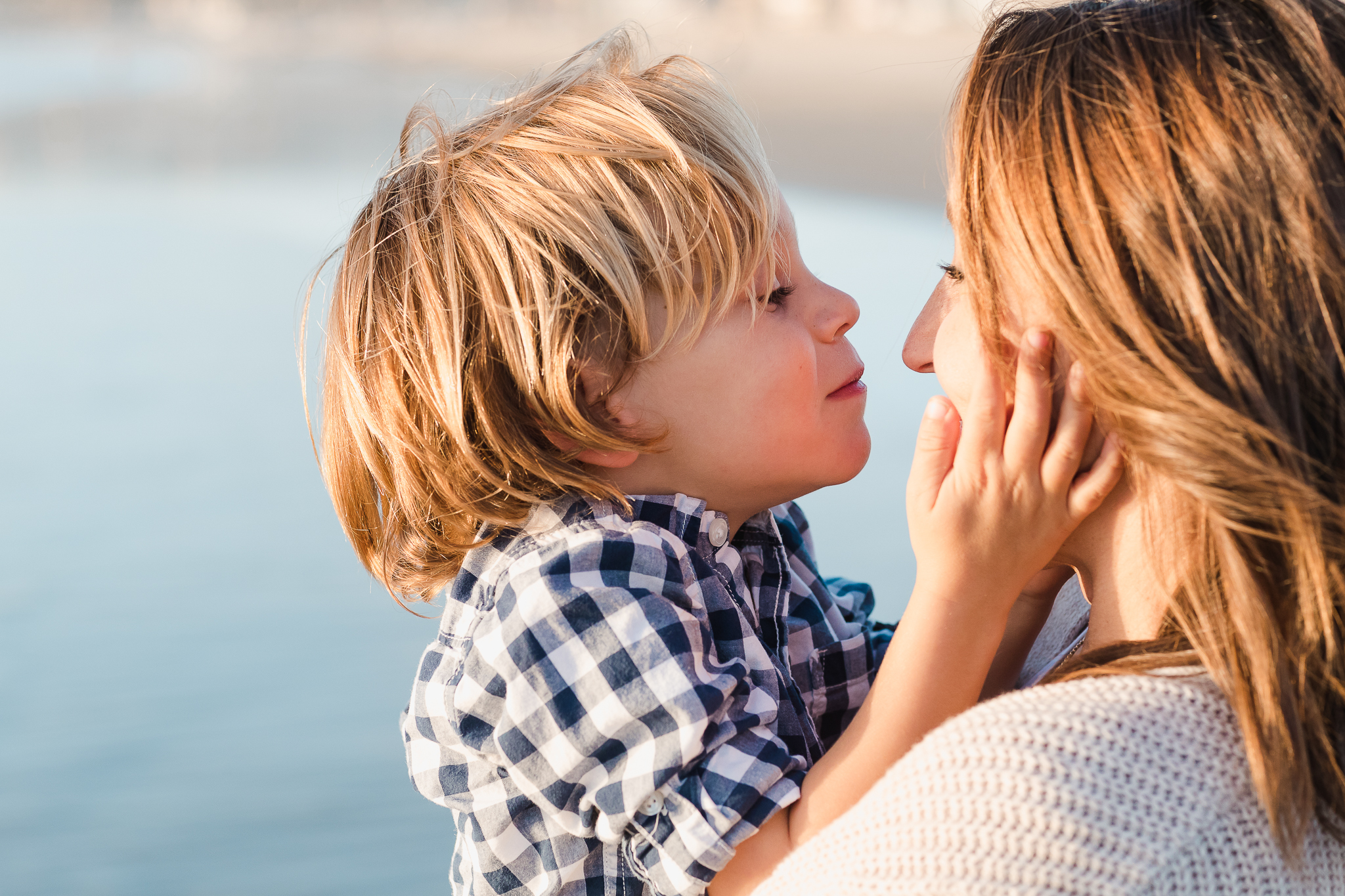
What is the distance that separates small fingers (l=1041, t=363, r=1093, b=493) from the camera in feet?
2.78

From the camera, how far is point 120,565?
3.12 meters

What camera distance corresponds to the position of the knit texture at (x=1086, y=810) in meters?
0.72

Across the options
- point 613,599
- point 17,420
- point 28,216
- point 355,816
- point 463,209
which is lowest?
point 355,816

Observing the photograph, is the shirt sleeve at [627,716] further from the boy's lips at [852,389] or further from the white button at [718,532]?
the boy's lips at [852,389]

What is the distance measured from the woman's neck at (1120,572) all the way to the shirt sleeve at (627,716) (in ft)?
0.89

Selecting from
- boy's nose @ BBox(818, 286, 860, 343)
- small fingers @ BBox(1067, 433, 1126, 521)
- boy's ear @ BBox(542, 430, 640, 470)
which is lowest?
small fingers @ BBox(1067, 433, 1126, 521)

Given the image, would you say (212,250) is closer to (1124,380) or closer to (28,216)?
(28,216)

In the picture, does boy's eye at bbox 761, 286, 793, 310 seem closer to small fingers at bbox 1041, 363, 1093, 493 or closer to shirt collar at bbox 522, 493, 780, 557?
shirt collar at bbox 522, 493, 780, 557

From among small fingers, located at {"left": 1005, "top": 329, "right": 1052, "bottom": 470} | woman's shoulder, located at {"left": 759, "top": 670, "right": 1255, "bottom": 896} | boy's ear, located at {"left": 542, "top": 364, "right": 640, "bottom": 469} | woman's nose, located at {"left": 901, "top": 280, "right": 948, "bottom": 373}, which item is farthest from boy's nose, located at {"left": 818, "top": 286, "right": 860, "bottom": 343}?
woman's shoulder, located at {"left": 759, "top": 670, "right": 1255, "bottom": 896}

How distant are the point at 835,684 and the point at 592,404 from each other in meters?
0.40

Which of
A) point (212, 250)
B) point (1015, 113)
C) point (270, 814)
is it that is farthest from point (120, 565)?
point (212, 250)

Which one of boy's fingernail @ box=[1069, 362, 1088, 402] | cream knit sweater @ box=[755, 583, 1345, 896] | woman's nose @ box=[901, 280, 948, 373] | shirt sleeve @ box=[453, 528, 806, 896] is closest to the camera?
cream knit sweater @ box=[755, 583, 1345, 896]

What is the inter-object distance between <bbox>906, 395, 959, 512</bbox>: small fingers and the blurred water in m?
0.69

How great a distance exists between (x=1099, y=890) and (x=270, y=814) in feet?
6.52
